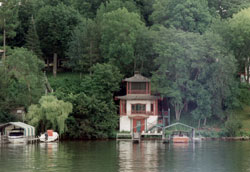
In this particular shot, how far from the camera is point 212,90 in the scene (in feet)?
328

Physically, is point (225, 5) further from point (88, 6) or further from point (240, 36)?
point (88, 6)

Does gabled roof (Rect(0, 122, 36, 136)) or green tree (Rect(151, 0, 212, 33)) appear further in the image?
green tree (Rect(151, 0, 212, 33))

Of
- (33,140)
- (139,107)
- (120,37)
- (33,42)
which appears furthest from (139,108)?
(33,42)

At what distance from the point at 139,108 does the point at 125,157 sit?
3389cm

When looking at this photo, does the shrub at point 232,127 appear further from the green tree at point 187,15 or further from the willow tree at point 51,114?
the willow tree at point 51,114

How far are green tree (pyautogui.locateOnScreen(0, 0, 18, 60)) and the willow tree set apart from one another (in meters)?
20.7

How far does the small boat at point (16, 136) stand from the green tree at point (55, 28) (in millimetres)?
32553

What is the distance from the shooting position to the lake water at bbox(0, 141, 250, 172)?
61656 millimetres

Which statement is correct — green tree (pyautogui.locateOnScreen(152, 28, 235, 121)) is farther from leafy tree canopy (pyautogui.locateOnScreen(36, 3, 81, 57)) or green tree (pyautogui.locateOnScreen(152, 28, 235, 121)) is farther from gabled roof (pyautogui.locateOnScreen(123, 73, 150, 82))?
leafy tree canopy (pyautogui.locateOnScreen(36, 3, 81, 57))

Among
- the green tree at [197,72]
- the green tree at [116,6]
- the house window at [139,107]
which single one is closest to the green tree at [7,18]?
the green tree at [116,6]

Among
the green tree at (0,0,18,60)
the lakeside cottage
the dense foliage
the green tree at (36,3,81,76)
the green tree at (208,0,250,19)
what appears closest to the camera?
the dense foliage

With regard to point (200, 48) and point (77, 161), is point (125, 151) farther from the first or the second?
point (200, 48)

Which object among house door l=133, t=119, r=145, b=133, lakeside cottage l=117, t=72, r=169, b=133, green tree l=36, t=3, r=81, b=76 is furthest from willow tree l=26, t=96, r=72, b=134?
green tree l=36, t=3, r=81, b=76

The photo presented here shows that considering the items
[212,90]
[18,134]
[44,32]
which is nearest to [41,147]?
[18,134]
